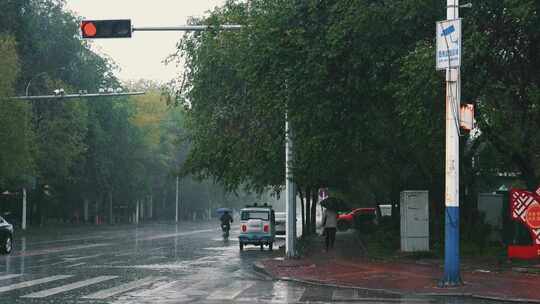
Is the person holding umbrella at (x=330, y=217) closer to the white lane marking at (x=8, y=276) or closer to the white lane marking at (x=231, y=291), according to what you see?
the white lane marking at (x=231, y=291)

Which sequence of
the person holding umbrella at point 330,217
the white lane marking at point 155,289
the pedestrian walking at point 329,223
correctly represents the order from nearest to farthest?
the white lane marking at point 155,289 → the person holding umbrella at point 330,217 → the pedestrian walking at point 329,223

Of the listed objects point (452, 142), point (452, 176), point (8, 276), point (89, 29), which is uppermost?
point (89, 29)

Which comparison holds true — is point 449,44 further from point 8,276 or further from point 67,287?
point 8,276

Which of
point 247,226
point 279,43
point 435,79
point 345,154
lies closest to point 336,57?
point 279,43

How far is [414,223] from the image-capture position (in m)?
26.9

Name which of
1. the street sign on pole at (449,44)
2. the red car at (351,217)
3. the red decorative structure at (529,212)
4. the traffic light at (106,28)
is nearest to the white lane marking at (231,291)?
the traffic light at (106,28)

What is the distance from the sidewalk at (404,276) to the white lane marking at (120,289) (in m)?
2.98

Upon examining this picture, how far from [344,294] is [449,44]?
17.8 feet

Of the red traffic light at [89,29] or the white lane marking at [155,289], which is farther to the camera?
the red traffic light at [89,29]

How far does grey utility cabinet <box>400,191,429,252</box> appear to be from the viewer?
26.7 meters

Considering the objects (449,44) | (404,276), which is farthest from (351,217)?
(449,44)

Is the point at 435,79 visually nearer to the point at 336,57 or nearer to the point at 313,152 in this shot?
the point at 336,57

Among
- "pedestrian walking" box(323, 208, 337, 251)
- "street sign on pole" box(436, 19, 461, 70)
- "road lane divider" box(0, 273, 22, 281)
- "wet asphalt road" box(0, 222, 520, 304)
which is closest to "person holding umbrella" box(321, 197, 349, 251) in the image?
"pedestrian walking" box(323, 208, 337, 251)

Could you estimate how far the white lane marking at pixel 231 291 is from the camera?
48.7 feet
